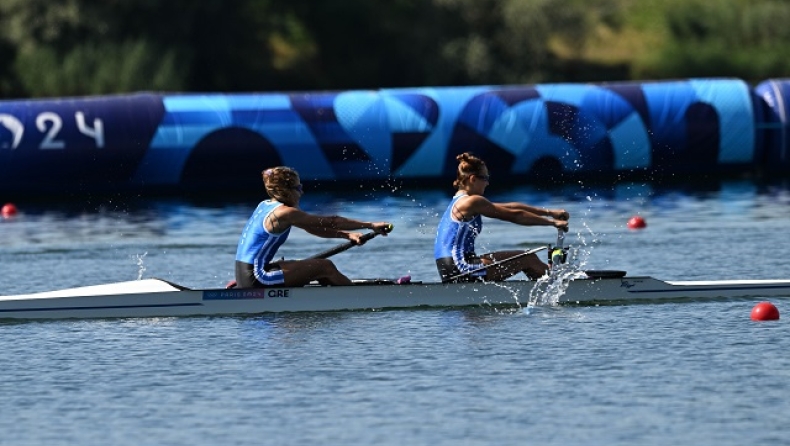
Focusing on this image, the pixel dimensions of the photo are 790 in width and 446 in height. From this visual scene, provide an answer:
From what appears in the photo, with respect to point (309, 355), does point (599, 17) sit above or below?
above

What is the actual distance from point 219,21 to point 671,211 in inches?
997

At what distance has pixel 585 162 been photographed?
36.0 meters

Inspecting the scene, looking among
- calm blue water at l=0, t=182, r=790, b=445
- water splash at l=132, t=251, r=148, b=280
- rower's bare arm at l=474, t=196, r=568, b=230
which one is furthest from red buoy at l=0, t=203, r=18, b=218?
rower's bare arm at l=474, t=196, r=568, b=230

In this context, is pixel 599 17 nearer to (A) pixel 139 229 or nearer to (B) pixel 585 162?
(B) pixel 585 162

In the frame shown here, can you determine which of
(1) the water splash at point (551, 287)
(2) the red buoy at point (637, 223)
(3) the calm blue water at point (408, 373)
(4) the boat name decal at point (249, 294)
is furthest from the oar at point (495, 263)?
(2) the red buoy at point (637, 223)

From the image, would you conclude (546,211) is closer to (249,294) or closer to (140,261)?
(249,294)

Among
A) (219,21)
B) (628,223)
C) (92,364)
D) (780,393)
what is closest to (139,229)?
(628,223)

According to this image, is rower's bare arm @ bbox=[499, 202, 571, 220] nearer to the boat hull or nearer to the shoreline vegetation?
the boat hull

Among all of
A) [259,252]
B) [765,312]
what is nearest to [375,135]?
[259,252]

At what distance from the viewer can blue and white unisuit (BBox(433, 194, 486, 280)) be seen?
61.0 feet

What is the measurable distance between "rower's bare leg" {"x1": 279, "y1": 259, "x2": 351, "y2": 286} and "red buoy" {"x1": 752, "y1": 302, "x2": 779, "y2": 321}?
4764 millimetres

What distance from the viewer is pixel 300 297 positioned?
18.2 m

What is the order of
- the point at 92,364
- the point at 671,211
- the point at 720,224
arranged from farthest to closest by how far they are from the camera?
the point at 671,211 < the point at 720,224 < the point at 92,364

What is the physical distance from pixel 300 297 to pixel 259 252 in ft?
2.34
